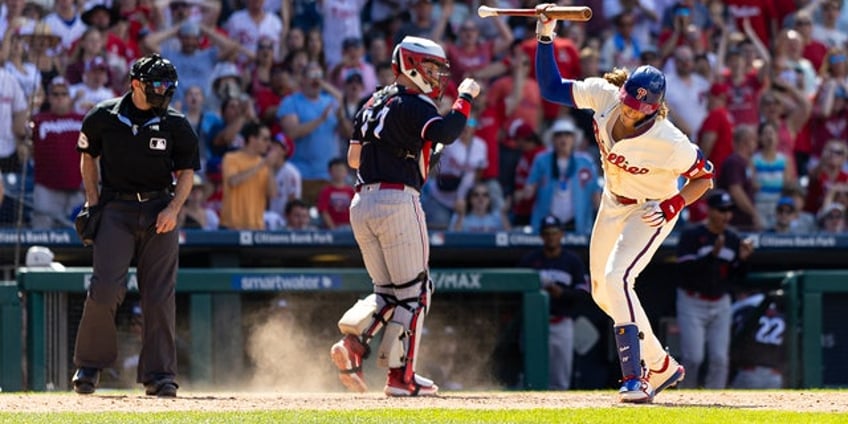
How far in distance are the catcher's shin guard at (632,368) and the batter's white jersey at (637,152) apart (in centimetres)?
71

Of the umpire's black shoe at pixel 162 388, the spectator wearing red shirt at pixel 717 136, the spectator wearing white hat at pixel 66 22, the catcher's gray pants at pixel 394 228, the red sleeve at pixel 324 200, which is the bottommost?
the umpire's black shoe at pixel 162 388

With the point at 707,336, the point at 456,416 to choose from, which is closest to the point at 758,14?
the point at 707,336

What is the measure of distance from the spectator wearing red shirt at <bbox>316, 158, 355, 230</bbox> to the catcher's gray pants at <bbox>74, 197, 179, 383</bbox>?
16.5 ft

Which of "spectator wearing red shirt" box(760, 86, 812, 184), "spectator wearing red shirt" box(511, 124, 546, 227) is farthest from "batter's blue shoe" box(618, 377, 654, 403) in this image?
"spectator wearing red shirt" box(760, 86, 812, 184)

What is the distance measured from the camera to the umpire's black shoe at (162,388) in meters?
8.64

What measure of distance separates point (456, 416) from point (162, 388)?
2110mm

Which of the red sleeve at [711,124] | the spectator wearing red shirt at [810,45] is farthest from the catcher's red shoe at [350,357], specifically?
the spectator wearing red shirt at [810,45]

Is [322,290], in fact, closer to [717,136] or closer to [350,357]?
[350,357]

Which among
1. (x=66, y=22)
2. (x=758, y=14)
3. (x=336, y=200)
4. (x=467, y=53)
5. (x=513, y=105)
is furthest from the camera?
(x=758, y=14)

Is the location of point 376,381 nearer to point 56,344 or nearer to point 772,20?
point 56,344

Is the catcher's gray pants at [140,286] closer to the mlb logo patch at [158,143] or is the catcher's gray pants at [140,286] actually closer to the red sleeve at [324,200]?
the mlb logo patch at [158,143]

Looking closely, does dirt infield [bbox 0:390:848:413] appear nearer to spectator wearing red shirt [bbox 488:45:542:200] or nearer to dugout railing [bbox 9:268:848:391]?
dugout railing [bbox 9:268:848:391]

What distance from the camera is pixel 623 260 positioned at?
8.23 meters

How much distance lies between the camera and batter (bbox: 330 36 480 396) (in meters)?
8.52
